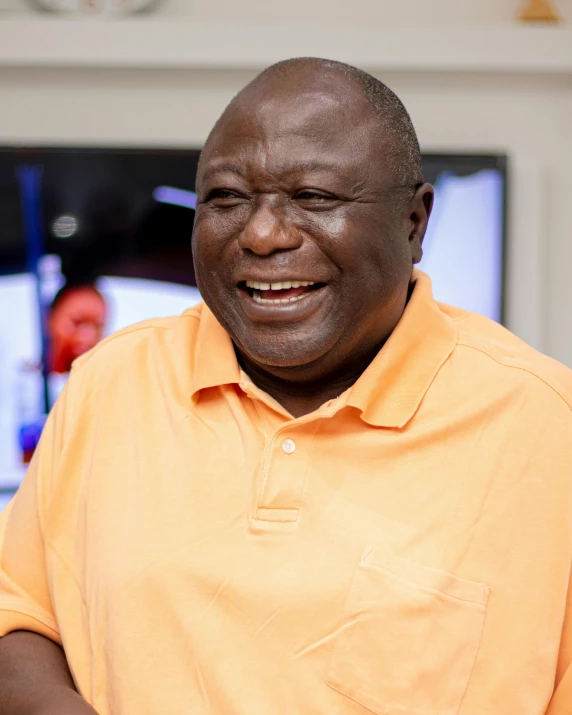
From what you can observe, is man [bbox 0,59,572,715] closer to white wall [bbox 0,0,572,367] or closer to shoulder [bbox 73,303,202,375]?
shoulder [bbox 73,303,202,375]

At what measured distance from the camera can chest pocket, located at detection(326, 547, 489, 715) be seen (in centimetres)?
95

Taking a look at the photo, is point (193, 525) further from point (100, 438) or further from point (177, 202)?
point (177, 202)

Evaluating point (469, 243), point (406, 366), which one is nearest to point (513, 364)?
point (406, 366)

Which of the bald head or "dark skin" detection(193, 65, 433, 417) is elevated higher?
the bald head

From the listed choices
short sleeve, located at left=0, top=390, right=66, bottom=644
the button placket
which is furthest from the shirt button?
short sleeve, located at left=0, top=390, right=66, bottom=644

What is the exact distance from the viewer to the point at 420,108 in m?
2.64

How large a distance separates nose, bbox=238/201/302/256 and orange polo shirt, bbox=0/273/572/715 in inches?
7.5

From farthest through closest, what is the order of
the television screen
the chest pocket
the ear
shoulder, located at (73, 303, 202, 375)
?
the television screen < shoulder, located at (73, 303, 202, 375) < the ear < the chest pocket

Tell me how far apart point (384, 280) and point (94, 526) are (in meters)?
0.47

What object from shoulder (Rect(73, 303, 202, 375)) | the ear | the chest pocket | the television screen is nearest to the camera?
the chest pocket

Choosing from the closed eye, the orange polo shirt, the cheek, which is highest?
the closed eye

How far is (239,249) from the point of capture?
103cm

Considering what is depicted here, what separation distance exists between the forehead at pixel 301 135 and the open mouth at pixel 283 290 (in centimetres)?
13

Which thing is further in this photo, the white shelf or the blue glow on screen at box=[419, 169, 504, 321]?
the blue glow on screen at box=[419, 169, 504, 321]
